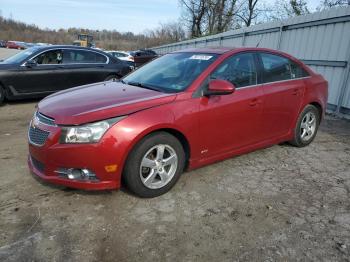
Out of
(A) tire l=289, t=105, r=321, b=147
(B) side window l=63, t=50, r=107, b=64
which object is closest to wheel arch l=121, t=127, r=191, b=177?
(A) tire l=289, t=105, r=321, b=147

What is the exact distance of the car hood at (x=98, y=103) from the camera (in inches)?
129

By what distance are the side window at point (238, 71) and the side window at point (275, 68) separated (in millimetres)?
244

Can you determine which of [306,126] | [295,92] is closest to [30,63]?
[295,92]

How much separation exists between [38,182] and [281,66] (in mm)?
3761

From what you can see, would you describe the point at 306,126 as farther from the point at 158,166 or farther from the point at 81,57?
the point at 81,57

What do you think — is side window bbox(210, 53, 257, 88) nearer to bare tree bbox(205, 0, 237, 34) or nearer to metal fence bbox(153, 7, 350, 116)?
metal fence bbox(153, 7, 350, 116)

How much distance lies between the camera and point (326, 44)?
8.73 meters

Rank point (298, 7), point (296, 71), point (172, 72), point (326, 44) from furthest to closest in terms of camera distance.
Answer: point (298, 7) → point (326, 44) → point (296, 71) → point (172, 72)

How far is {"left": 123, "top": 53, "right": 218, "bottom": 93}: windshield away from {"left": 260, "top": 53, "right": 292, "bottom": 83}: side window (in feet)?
2.92

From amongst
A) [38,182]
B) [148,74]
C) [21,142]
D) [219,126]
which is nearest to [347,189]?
[219,126]

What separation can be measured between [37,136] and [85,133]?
0.67m

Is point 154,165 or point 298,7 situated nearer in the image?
point 154,165

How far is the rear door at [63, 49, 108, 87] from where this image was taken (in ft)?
30.4

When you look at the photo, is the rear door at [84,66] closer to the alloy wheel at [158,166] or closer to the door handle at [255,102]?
the door handle at [255,102]
